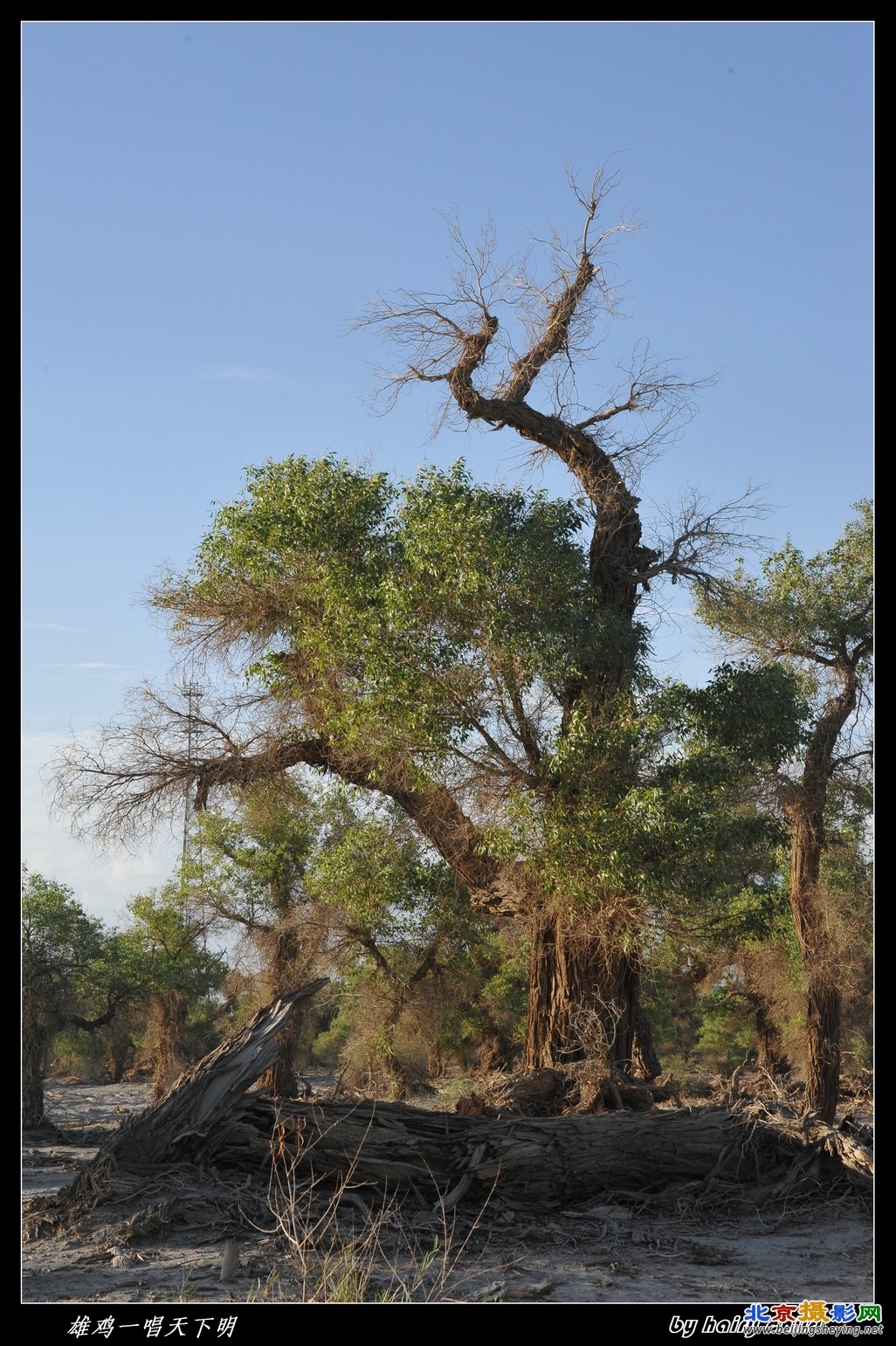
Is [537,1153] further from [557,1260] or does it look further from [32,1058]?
[32,1058]

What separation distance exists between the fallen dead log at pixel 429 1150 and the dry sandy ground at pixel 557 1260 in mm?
406

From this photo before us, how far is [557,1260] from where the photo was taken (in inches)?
374

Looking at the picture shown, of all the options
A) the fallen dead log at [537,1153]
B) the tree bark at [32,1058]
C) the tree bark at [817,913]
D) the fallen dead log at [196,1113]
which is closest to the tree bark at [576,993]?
the fallen dead log at [537,1153]

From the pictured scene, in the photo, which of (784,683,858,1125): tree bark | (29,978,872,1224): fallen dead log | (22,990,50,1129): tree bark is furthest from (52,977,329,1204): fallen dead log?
(22,990,50,1129): tree bark

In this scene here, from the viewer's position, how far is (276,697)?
17.5m

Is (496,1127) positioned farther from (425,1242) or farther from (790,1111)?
(790,1111)

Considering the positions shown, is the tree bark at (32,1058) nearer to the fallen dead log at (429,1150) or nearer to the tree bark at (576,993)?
the tree bark at (576,993)

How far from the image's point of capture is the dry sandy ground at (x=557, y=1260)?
8.10 metres

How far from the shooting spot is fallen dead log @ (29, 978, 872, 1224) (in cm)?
1045

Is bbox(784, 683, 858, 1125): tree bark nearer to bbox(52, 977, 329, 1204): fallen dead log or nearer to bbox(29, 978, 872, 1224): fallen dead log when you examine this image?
bbox(29, 978, 872, 1224): fallen dead log

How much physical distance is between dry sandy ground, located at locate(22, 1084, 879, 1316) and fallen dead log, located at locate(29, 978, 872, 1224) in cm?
41

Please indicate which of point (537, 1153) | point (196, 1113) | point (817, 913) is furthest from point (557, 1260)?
point (817, 913)

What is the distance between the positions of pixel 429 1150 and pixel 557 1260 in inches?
85.0
